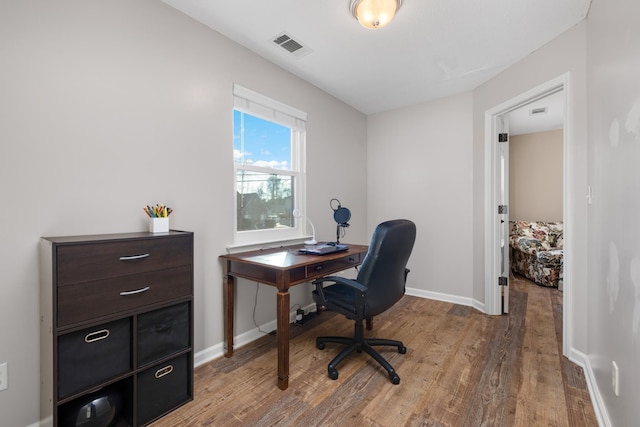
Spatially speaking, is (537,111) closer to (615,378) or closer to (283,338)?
(615,378)

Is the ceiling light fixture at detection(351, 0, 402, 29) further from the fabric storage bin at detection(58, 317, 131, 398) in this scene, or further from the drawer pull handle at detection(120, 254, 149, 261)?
the fabric storage bin at detection(58, 317, 131, 398)

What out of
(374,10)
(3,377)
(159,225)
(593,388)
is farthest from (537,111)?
(3,377)

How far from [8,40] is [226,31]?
1.22m

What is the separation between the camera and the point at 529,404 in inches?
62.1

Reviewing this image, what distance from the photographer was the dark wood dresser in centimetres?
119

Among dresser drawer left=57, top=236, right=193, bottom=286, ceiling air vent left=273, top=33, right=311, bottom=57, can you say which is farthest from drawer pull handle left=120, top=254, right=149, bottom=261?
ceiling air vent left=273, top=33, right=311, bottom=57

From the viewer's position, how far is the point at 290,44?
221cm

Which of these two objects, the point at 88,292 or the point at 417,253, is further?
the point at 417,253

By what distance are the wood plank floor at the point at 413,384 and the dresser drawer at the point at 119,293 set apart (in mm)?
656

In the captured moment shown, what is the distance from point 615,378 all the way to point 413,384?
38.0 inches

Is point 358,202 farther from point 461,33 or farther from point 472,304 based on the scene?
point 461,33

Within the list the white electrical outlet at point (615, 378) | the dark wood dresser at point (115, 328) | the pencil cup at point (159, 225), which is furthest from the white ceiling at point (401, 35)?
the white electrical outlet at point (615, 378)

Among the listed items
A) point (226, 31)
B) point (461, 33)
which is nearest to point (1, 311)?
point (226, 31)

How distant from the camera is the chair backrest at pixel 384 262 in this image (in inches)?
68.1
